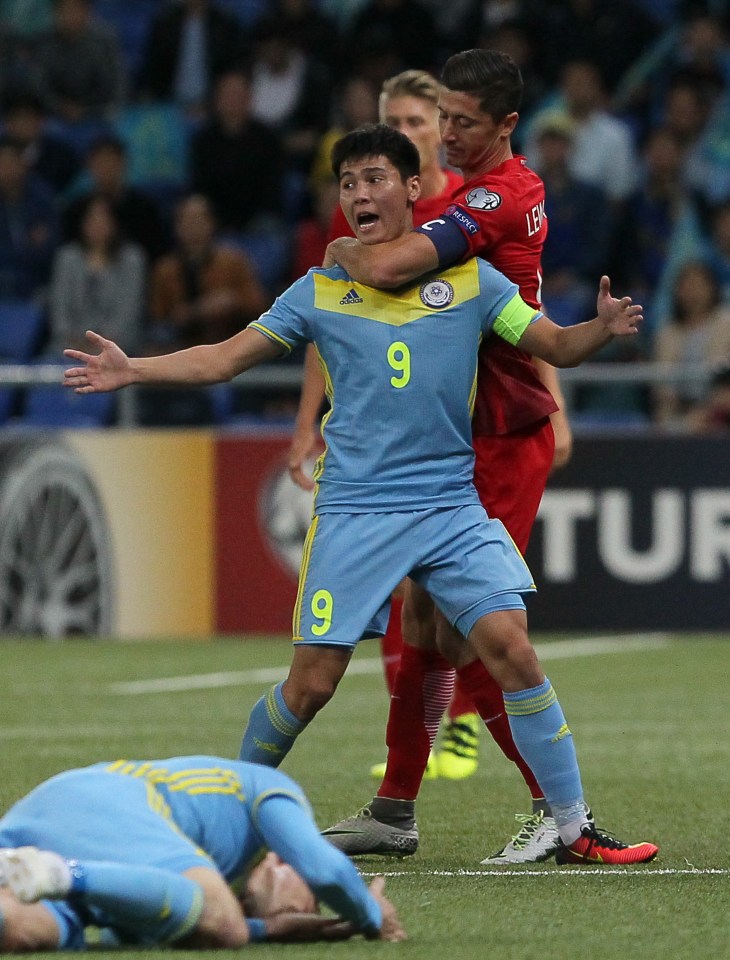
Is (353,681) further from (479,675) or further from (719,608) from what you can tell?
(479,675)

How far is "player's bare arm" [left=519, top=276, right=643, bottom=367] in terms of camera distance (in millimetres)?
5090

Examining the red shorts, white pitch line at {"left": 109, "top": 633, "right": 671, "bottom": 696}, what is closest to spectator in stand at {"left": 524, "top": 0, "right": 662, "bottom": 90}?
white pitch line at {"left": 109, "top": 633, "right": 671, "bottom": 696}

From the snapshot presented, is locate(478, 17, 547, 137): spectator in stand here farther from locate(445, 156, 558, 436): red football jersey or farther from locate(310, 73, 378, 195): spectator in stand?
locate(445, 156, 558, 436): red football jersey

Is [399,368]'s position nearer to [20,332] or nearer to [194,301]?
[194,301]

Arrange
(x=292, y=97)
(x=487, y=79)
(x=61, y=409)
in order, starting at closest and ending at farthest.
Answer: (x=487, y=79) → (x=61, y=409) → (x=292, y=97)

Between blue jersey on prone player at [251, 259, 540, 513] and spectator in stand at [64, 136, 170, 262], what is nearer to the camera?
blue jersey on prone player at [251, 259, 540, 513]

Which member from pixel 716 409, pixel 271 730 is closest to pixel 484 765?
pixel 271 730

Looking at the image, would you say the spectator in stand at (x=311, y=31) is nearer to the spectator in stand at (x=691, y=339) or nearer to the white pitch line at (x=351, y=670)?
the spectator in stand at (x=691, y=339)

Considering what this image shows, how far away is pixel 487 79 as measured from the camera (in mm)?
5551

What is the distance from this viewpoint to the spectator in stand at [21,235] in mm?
14609

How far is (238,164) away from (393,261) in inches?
383

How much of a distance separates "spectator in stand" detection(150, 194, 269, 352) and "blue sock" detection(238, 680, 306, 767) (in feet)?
25.3

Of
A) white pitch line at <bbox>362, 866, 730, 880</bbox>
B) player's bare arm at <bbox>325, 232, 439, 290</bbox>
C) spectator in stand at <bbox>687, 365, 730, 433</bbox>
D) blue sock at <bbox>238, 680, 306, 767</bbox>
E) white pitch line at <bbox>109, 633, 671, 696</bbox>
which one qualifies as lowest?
white pitch line at <bbox>109, 633, 671, 696</bbox>

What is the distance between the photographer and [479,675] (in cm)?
570
